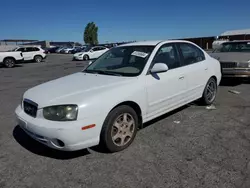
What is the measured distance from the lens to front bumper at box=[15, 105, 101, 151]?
9.26ft

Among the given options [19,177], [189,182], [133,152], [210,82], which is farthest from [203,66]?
[19,177]

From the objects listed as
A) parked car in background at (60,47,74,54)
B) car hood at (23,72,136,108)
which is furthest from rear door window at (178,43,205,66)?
parked car in background at (60,47,74,54)

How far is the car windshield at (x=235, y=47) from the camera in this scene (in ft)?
27.7

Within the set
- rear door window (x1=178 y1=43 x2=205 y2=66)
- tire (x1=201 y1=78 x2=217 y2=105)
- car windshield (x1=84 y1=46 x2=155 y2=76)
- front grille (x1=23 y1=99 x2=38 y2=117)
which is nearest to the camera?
front grille (x1=23 y1=99 x2=38 y2=117)

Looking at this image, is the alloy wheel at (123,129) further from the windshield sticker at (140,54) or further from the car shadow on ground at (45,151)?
the windshield sticker at (140,54)

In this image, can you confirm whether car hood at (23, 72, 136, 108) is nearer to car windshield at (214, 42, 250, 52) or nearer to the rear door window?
the rear door window

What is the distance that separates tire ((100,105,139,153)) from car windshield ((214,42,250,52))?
681 cm

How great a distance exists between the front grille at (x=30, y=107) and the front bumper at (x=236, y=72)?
653 cm

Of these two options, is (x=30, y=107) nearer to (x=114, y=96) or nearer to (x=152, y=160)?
(x=114, y=96)

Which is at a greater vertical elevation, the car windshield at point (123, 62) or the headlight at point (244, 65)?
the car windshield at point (123, 62)

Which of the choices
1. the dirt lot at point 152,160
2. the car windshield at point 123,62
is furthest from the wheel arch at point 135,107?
the car windshield at point 123,62

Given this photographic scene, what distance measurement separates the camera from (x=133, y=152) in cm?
336

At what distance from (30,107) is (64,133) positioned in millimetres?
808

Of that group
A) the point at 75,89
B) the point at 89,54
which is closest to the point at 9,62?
the point at 89,54
